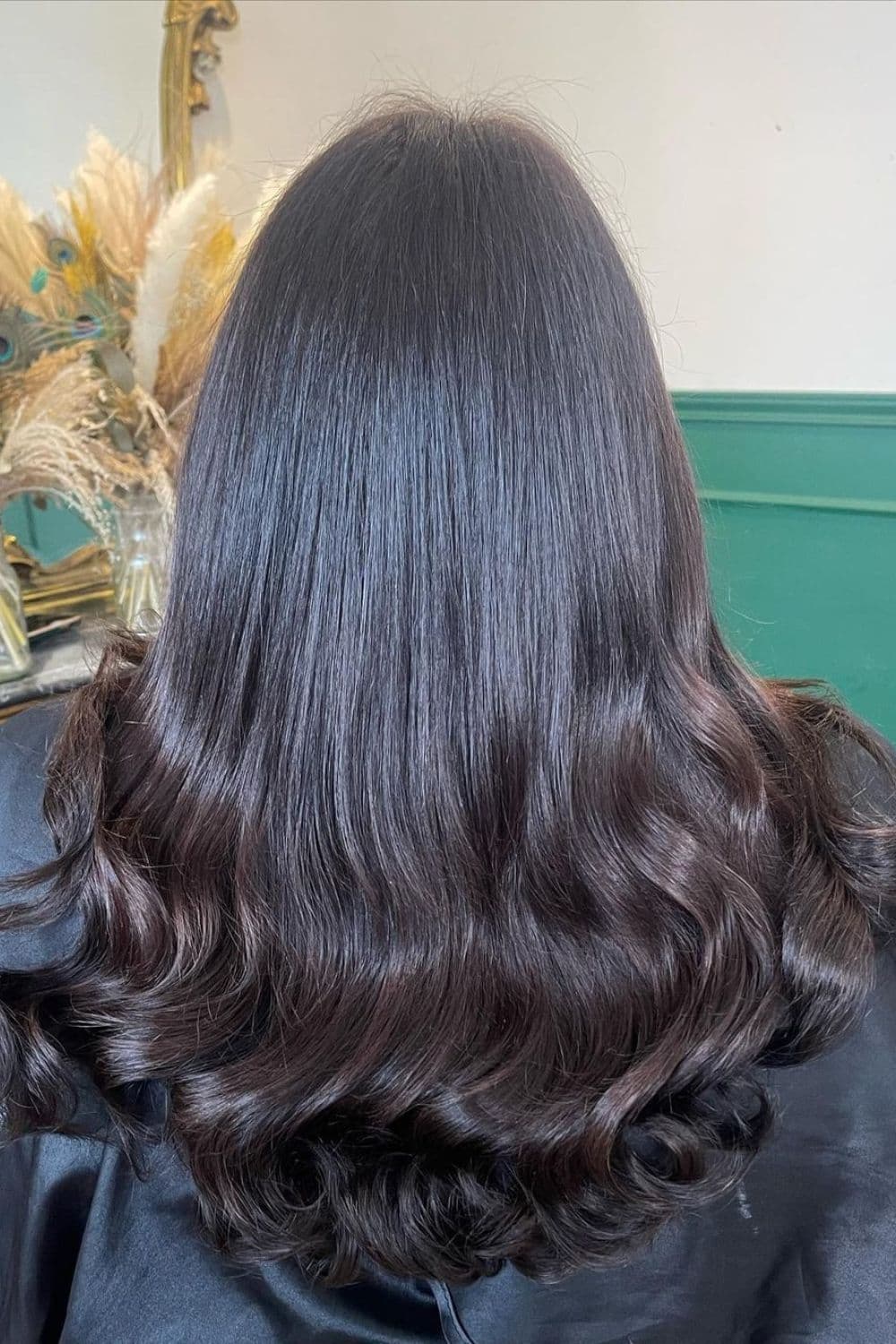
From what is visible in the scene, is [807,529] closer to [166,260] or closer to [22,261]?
[166,260]

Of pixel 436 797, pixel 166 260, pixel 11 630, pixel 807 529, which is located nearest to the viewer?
pixel 436 797

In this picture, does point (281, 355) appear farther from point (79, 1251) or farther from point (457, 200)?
point (79, 1251)

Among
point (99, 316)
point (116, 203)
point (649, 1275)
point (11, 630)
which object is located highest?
point (116, 203)

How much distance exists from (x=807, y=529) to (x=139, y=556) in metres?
1.14

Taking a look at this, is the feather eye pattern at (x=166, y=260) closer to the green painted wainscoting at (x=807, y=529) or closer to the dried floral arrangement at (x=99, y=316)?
the dried floral arrangement at (x=99, y=316)

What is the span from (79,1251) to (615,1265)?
306 millimetres

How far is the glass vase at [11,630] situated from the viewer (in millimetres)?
1048

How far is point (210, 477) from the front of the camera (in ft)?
1.50

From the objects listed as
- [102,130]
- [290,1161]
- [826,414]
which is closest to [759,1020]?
[290,1161]

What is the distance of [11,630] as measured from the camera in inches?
41.4

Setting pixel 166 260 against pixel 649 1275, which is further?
pixel 166 260

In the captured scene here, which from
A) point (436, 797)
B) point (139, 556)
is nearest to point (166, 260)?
point (139, 556)

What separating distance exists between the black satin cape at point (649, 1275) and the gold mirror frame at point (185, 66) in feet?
4.68

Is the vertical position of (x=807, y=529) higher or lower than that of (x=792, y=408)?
lower
